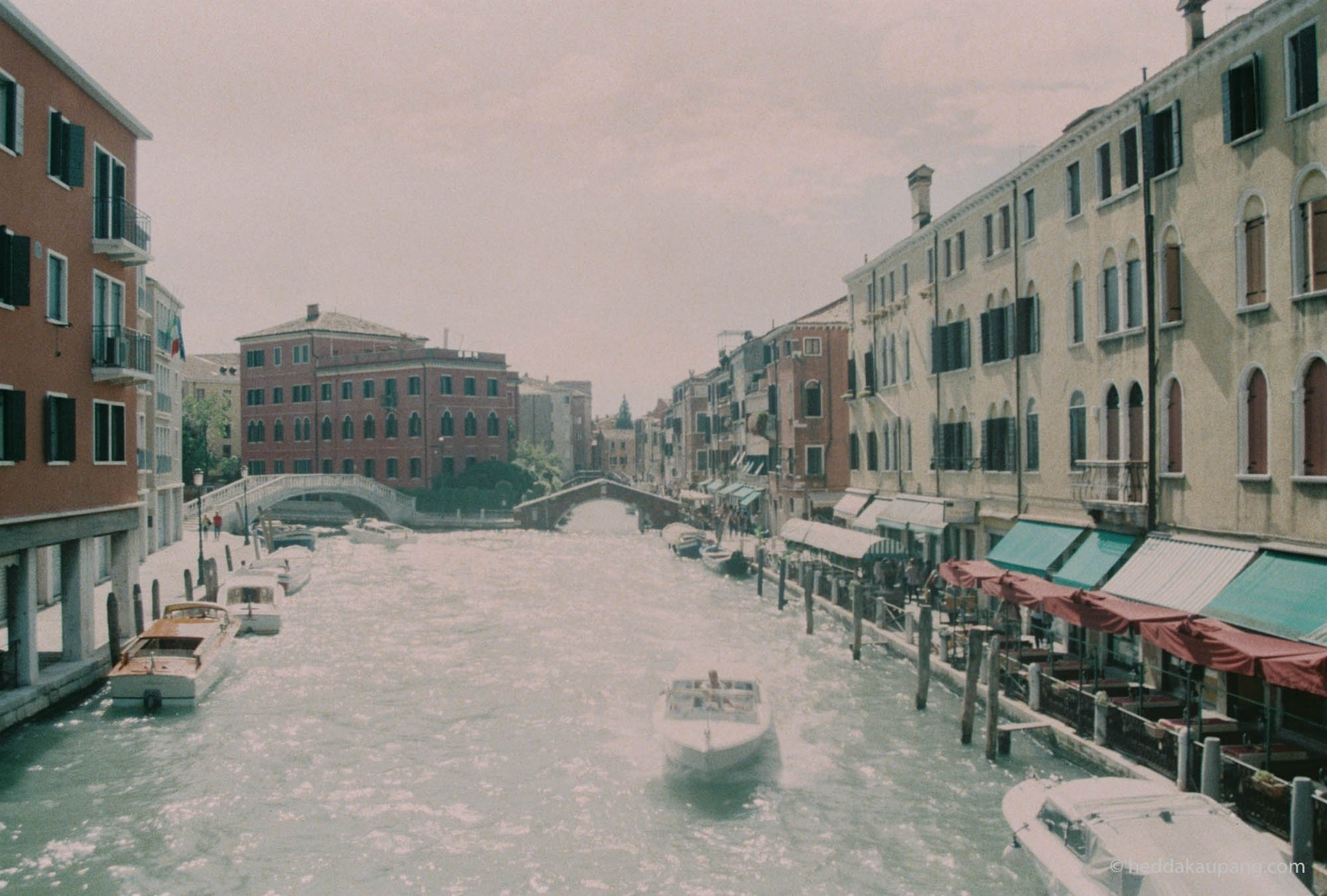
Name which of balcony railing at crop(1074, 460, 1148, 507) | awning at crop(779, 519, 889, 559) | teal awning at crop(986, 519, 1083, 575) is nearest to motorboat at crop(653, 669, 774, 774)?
teal awning at crop(986, 519, 1083, 575)

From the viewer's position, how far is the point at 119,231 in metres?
22.0

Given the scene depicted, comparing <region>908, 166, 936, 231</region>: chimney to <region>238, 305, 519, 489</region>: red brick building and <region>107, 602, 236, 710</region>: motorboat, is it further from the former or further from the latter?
<region>238, 305, 519, 489</region>: red brick building

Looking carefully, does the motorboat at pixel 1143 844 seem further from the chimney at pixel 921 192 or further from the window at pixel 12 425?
the chimney at pixel 921 192

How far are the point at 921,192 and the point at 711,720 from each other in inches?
881

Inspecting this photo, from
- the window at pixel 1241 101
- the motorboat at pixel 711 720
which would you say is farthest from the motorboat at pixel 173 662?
the window at pixel 1241 101

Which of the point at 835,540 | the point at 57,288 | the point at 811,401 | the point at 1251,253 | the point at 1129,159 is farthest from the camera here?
the point at 811,401

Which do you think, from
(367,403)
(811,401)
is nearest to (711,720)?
(811,401)

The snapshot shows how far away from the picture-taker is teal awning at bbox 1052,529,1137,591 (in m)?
19.1

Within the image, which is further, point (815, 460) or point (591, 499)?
point (591, 499)

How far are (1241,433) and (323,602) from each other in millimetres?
31527

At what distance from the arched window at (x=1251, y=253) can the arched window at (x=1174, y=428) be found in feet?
7.59

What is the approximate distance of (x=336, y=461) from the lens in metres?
76.2

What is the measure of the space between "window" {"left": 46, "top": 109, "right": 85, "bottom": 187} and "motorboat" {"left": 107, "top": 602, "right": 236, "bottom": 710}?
1003cm

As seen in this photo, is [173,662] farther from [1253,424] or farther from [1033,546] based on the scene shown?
[1253,424]
